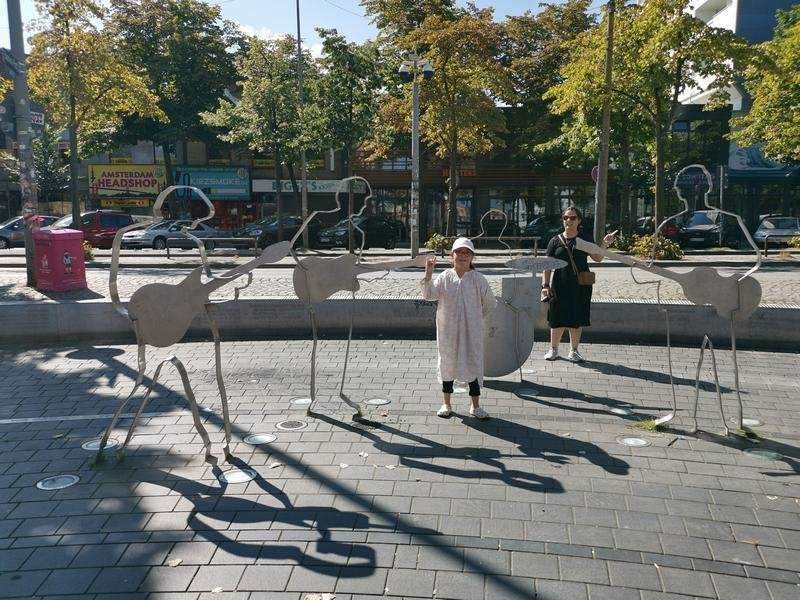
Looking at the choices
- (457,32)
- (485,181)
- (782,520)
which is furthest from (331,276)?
(485,181)

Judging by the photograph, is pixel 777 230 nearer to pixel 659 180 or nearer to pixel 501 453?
pixel 659 180

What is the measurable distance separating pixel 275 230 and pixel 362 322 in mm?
19889

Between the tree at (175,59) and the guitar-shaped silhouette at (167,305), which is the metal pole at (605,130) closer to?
the guitar-shaped silhouette at (167,305)

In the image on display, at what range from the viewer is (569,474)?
4805 millimetres

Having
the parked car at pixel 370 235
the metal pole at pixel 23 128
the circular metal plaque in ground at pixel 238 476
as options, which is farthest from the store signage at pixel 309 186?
the circular metal plaque in ground at pixel 238 476

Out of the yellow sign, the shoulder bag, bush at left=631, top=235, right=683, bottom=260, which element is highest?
the yellow sign

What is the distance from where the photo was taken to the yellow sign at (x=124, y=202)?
132ft

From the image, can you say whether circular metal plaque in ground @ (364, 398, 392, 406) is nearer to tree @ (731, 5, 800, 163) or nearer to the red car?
tree @ (731, 5, 800, 163)

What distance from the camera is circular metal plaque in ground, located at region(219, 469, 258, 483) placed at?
15.6ft

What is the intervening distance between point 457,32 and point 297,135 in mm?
7239

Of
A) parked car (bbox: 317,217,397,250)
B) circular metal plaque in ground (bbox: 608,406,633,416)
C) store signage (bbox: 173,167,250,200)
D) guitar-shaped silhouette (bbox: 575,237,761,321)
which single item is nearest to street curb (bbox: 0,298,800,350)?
circular metal plaque in ground (bbox: 608,406,633,416)

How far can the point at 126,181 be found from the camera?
40531 millimetres

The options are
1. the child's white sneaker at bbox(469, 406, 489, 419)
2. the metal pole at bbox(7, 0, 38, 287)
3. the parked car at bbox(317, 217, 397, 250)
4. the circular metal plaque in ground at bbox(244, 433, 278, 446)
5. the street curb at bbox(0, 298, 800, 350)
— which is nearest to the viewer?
the circular metal plaque in ground at bbox(244, 433, 278, 446)

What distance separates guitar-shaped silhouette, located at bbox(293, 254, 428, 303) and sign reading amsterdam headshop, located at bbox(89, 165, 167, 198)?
122 ft
